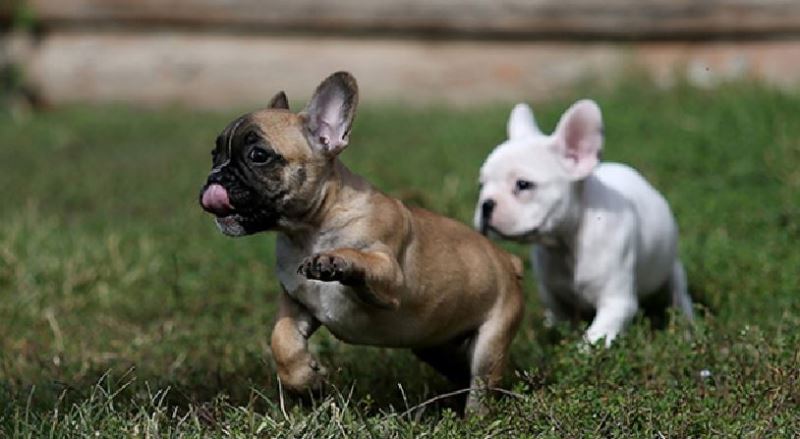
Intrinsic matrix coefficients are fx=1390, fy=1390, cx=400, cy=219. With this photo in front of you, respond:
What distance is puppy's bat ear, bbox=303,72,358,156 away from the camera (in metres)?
4.05

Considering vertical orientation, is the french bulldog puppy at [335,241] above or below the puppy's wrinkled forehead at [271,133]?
below

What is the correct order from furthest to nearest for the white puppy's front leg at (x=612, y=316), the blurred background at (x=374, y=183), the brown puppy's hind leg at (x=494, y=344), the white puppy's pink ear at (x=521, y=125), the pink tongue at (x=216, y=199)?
the white puppy's pink ear at (x=521, y=125)
the white puppy's front leg at (x=612, y=316)
the brown puppy's hind leg at (x=494, y=344)
the blurred background at (x=374, y=183)
the pink tongue at (x=216, y=199)

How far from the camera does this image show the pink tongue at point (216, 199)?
3865mm

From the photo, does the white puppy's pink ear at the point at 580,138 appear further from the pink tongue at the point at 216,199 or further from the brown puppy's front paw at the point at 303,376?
the pink tongue at the point at 216,199

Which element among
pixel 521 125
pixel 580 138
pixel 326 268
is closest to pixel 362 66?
pixel 521 125

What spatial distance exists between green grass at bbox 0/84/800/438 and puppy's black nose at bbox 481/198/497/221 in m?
0.49

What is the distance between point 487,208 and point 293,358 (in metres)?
1.38

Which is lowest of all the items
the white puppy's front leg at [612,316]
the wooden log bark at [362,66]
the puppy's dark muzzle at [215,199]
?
the wooden log bark at [362,66]

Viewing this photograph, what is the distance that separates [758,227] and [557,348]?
2394mm

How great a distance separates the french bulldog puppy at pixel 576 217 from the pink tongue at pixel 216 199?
1.54 m

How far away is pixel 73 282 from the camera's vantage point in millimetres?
6289

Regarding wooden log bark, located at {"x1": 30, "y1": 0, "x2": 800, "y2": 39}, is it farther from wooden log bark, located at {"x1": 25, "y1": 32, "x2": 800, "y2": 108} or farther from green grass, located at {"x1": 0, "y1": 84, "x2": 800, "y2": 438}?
green grass, located at {"x1": 0, "y1": 84, "x2": 800, "y2": 438}

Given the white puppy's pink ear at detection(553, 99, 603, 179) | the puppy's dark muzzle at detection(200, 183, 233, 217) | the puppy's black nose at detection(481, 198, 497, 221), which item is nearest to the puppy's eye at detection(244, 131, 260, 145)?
the puppy's dark muzzle at detection(200, 183, 233, 217)

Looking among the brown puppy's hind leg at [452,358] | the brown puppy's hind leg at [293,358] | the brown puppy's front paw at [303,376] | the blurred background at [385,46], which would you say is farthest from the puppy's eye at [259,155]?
the blurred background at [385,46]
